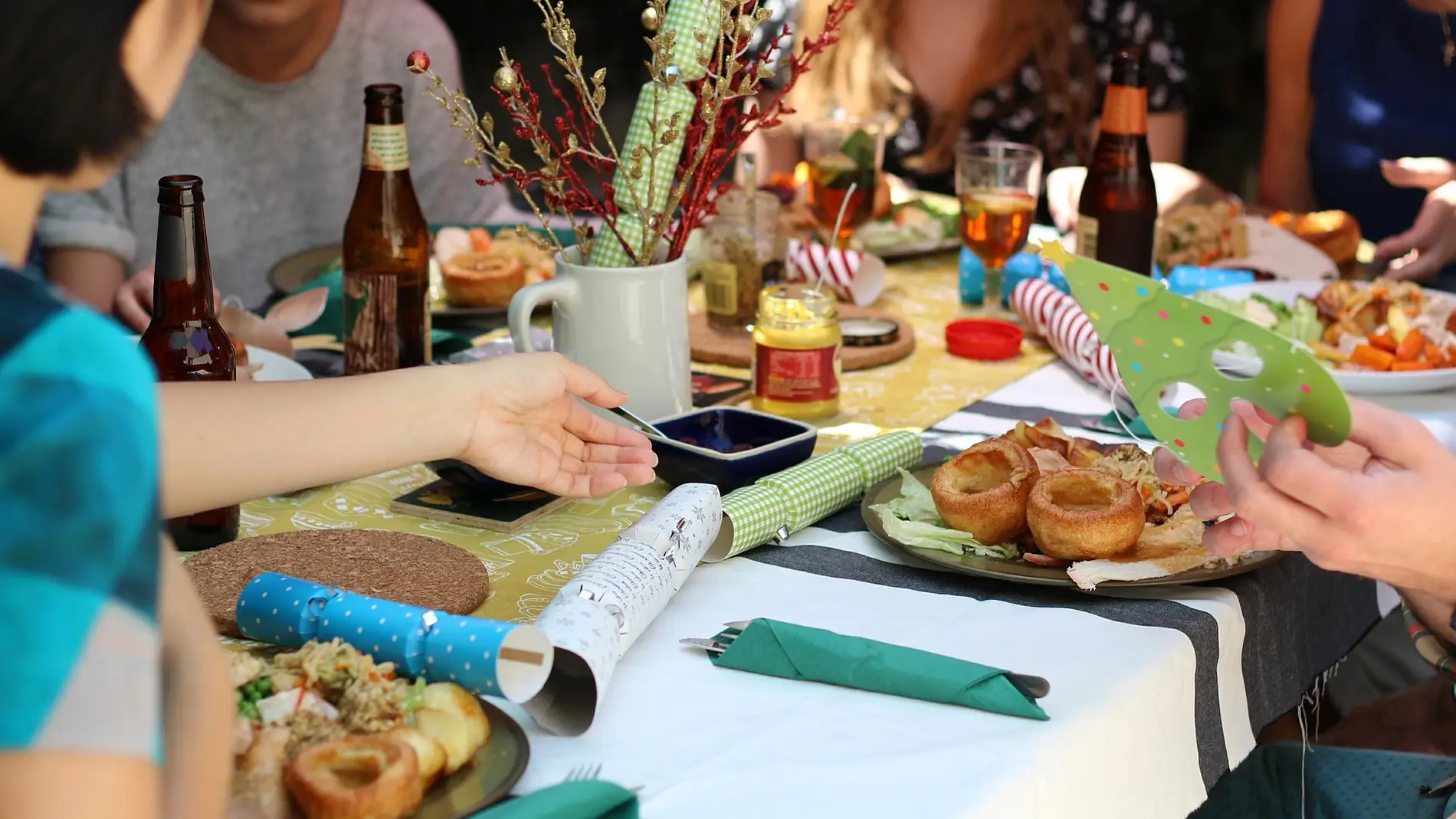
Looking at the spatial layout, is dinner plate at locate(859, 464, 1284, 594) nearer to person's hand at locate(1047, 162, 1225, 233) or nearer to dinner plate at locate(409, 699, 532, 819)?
dinner plate at locate(409, 699, 532, 819)

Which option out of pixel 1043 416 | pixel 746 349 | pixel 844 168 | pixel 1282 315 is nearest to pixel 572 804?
pixel 1043 416

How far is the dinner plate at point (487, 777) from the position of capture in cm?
74

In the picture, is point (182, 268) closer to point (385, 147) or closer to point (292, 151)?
point (385, 147)

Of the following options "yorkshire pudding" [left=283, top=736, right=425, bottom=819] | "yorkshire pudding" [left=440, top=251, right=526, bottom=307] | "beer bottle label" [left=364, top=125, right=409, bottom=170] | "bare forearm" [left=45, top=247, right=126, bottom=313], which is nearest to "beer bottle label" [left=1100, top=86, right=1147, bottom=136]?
"yorkshire pudding" [left=440, top=251, right=526, bottom=307]

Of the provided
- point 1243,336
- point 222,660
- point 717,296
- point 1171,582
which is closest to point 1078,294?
point 1243,336

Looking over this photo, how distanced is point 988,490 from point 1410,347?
759mm

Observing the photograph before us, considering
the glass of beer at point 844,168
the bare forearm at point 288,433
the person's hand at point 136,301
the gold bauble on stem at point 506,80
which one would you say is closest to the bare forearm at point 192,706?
the bare forearm at point 288,433

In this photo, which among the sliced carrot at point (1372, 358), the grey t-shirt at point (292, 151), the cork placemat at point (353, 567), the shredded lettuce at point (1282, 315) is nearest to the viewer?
the cork placemat at point (353, 567)

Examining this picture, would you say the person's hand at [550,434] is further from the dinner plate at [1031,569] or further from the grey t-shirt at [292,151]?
the grey t-shirt at [292,151]

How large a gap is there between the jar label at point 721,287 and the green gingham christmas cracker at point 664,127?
0.38 meters

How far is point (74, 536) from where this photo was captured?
455 millimetres

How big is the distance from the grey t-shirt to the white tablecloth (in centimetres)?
181

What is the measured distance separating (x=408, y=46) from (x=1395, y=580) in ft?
8.03

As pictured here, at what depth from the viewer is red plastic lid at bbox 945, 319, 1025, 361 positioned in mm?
1813
